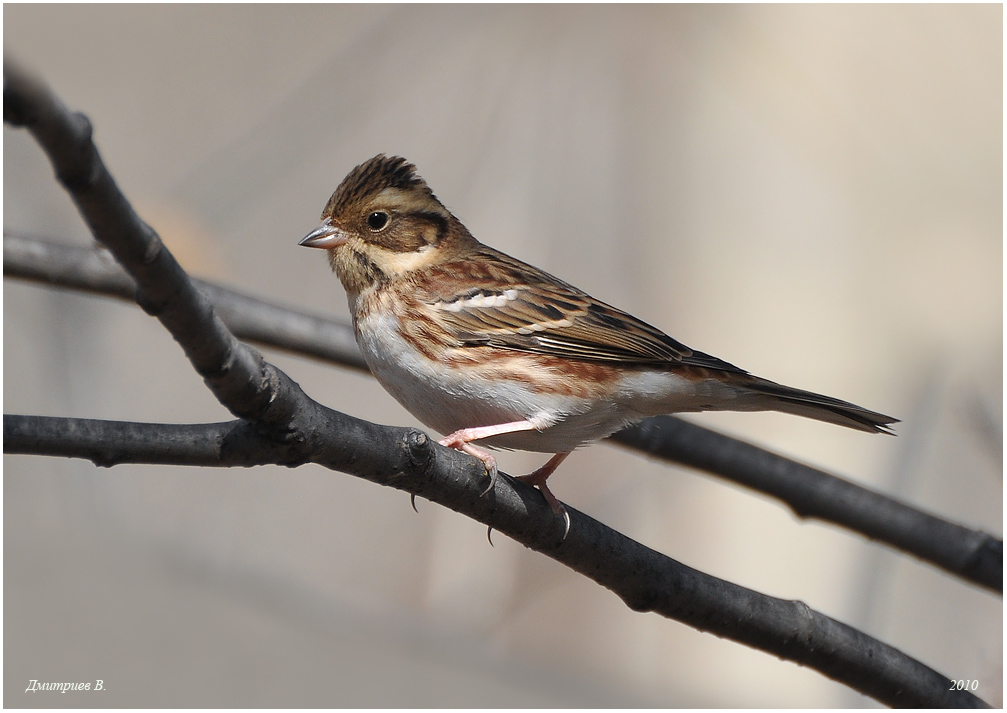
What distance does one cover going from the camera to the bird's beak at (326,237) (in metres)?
4.16

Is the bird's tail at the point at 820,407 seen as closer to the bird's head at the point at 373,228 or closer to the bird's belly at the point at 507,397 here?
the bird's belly at the point at 507,397

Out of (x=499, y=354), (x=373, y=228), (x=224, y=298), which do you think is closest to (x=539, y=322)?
(x=499, y=354)

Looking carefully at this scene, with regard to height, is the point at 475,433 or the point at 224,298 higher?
the point at 224,298

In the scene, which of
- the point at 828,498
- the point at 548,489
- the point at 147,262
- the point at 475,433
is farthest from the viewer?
the point at 828,498

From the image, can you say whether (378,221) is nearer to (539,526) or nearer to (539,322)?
(539,322)

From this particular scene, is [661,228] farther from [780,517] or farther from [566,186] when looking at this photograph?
[780,517]

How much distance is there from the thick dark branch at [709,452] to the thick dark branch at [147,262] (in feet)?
7.07

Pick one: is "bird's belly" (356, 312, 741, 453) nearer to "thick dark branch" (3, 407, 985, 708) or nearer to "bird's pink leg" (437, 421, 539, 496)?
"bird's pink leg" (437, 421, 539, 496)

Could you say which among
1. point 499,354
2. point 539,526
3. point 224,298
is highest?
point 224,298

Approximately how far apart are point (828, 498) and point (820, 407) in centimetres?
71

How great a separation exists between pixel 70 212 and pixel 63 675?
274 centimetres

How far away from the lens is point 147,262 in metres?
1.82

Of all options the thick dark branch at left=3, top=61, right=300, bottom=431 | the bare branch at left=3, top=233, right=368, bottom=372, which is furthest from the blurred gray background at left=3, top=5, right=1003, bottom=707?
the thick dark branch at left=3, top=61, right=300, bottom=431

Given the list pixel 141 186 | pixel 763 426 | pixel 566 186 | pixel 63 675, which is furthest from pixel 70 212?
pixel 763 426
